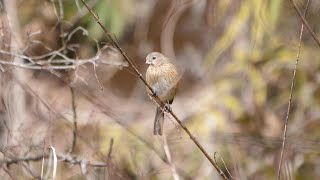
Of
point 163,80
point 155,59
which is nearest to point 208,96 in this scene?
point 155,59

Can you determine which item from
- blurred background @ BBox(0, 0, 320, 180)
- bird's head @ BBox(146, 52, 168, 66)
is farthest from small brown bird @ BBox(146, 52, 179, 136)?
blurred background @ BBox(0, 0, 320, 180)

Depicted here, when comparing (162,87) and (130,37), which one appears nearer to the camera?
(162,87)

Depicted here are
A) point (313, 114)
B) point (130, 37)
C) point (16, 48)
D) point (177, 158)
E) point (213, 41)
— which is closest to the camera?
point (16, 48)

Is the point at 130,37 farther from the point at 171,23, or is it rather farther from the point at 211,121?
the point at 211,121

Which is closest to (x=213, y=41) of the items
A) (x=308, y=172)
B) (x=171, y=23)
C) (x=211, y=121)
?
(x=171, y=23)

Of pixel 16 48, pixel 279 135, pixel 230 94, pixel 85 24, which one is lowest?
pixel 16 48

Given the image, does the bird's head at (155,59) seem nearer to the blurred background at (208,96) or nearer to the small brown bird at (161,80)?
the small brown bird at (161,80)

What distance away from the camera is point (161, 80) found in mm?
4539

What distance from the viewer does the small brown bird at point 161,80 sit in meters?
4.35

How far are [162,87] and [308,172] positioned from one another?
234 centimetres

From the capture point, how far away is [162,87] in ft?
14.7

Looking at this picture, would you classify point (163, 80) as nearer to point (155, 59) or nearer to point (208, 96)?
point (155, 59)

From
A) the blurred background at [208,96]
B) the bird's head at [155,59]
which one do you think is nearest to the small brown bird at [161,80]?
the bird's head at [155,59]

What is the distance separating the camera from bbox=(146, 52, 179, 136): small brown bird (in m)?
4.35
